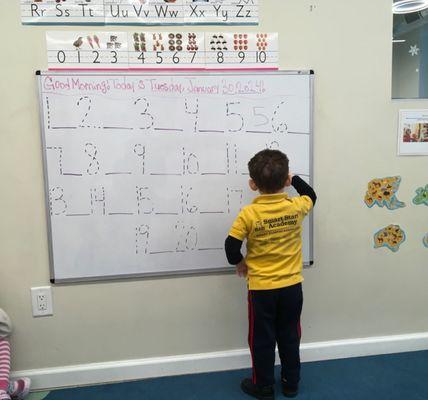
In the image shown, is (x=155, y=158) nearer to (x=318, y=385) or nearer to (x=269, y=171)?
(x=269, y=171)

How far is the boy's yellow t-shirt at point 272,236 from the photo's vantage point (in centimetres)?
163

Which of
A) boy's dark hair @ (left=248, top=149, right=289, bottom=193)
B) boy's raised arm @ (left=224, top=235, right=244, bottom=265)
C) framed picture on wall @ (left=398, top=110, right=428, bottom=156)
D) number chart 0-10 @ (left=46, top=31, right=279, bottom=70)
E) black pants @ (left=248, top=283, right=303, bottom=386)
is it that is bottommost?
black pants @ (left=248, top=283, right=303, bottom=386)

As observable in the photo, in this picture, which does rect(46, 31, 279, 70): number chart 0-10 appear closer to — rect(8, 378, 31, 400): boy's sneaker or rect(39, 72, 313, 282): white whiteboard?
rect(39, 72, 313, 282): white whiteboard

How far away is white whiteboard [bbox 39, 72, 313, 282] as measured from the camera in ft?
5.85

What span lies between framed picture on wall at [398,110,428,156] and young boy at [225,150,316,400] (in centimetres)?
67

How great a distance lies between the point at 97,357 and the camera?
1948 millimetres

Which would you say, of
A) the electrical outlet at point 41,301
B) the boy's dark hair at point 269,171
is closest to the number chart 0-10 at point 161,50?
the boy's dark hair at point 269,171

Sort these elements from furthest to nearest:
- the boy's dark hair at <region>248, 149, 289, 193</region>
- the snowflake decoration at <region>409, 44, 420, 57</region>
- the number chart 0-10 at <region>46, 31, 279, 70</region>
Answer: the snowflake decoration at <region>409, 44, 420, 57</region>, the number chart 0-10 at <region>46, 31, 279, 70</region>, the boy's dark hair at <region>248, 149, 289, 193</region>

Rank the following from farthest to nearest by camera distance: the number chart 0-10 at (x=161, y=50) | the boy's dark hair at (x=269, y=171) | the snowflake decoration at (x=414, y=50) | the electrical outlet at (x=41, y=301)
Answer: the snowflake decoration at (x=414, y=50) → the electrical outlet at (x=41, y=301) → the number chart 0-10 at (x=161, y=50) → the boy's dark hair at (x=269, y=171)

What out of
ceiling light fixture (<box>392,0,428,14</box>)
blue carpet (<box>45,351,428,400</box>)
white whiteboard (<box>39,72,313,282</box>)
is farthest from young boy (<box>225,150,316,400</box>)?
ceiling light fixture (<box>392,0,428,14</box>)

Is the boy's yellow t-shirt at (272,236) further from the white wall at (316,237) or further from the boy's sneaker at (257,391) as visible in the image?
the boy's sneaker at (257,391)

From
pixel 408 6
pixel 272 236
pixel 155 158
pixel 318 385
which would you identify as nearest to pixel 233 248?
pixel 272 236

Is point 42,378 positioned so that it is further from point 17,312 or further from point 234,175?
point 234,175

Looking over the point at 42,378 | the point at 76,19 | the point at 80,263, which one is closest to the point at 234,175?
the point at 80,263
